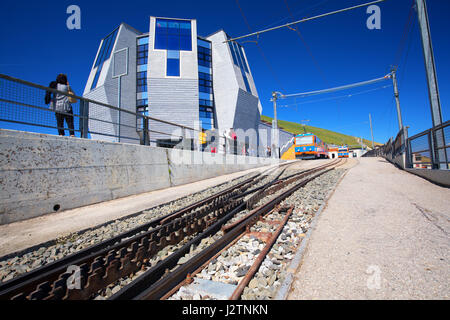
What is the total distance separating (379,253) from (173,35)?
3303 centimetres

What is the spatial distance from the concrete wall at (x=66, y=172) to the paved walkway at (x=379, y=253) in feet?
20.2

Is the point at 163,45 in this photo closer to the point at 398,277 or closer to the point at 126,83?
the point at 126,83

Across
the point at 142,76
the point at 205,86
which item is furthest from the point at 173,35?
the point at 205,86

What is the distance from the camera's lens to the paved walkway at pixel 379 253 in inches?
76.1

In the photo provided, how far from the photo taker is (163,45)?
2745 cm

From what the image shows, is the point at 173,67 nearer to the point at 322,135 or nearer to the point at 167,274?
the point at 167,274

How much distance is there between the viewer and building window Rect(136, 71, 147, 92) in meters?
27.6

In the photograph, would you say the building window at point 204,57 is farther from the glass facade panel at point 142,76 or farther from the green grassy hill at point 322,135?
the green grassy hill at point 322,135

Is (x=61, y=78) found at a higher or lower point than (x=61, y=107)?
higher

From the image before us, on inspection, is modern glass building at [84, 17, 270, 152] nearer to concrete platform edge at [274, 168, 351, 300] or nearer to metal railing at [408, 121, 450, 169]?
metal railing at [408, 121, 450, 169]

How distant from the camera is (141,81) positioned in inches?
1092

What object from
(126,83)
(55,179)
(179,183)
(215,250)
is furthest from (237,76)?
(215,250)

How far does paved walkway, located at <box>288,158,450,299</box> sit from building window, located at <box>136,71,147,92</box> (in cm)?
2878

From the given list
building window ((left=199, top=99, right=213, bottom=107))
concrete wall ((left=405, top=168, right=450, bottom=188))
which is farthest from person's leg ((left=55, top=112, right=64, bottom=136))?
building window ((left=199, top=99, right=213, bottom=107))
